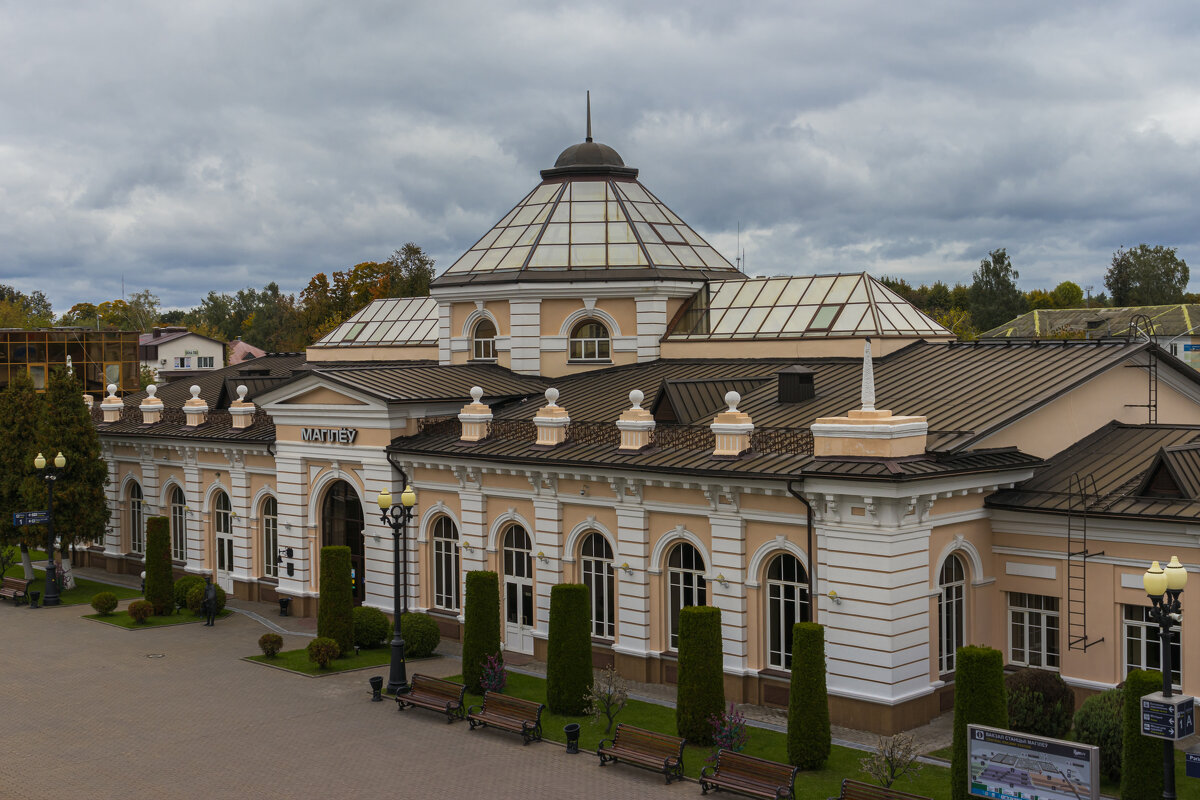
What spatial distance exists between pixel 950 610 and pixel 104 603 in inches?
1009

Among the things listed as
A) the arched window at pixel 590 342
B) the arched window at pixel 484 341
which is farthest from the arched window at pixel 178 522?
the arched window at pixel 590 342

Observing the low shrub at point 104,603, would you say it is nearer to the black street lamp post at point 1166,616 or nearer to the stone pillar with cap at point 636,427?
the stone pillar with cap at point 636,427

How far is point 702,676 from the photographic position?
2498cm

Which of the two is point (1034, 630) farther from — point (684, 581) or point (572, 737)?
point (572, 737)

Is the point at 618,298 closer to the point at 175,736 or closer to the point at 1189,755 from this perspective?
the point at 175,736

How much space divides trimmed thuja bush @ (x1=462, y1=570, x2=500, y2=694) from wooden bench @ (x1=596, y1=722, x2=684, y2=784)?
17.3 feet

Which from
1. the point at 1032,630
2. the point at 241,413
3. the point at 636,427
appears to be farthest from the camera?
the point at 241,413

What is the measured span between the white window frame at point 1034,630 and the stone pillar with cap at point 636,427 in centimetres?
881

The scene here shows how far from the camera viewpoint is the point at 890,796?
20.3 metres

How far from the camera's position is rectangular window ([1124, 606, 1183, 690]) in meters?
25.1

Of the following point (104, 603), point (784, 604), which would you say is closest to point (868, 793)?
point (784, 604)

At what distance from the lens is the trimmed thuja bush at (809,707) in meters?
23.3

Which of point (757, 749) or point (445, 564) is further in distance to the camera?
point (445, 564)

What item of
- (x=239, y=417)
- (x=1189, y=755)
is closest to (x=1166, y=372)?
(x=1189, y=755)
